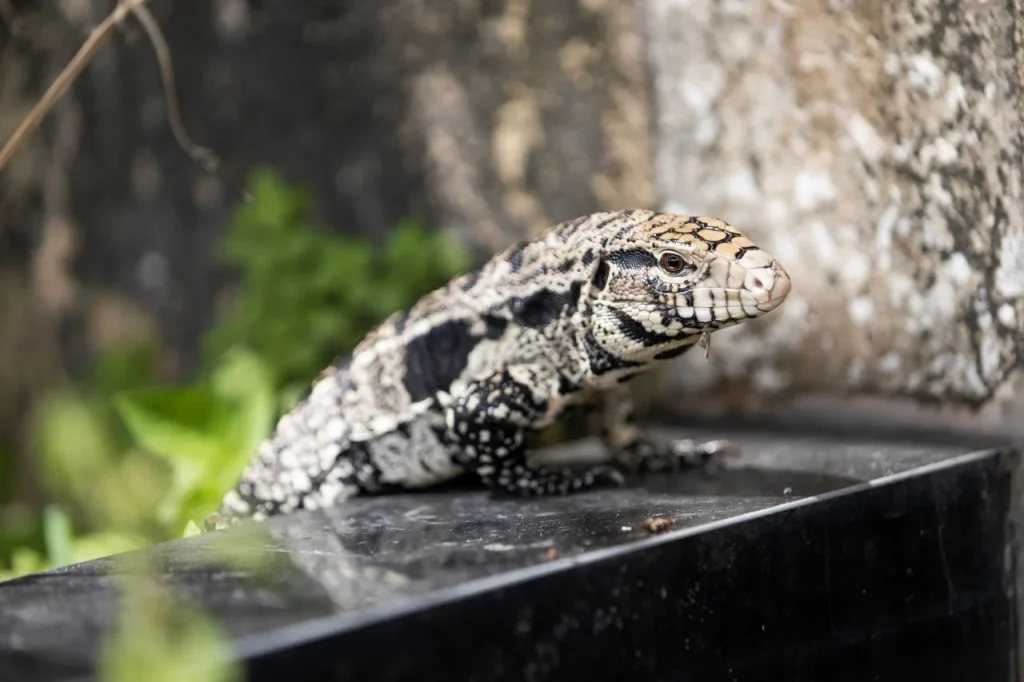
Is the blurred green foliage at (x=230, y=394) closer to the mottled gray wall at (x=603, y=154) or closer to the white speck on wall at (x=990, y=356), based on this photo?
the mottled gray wall at (x=603, y=154)

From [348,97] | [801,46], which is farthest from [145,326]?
[801,46]

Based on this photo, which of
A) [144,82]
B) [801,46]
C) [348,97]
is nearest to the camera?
[801,46]

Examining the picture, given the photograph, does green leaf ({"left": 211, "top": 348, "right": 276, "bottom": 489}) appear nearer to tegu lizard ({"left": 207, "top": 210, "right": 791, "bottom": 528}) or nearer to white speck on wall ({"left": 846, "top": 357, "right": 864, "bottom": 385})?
tegu lizard ({"left": 207, "top": 210, "right": 791, "bottom": 528})

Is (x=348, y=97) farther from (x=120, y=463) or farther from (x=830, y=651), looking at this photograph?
(x=830, y=651)

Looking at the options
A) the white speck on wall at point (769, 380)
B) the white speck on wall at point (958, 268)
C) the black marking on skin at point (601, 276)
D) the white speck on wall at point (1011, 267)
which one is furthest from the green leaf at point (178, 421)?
the white speck on wall at point (1011, 267)

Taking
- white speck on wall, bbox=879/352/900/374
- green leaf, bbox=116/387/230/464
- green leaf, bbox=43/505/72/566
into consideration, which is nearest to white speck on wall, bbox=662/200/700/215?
white speck on wall, bbox=879/352/900/374

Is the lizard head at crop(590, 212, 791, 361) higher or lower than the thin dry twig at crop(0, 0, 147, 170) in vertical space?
lower
